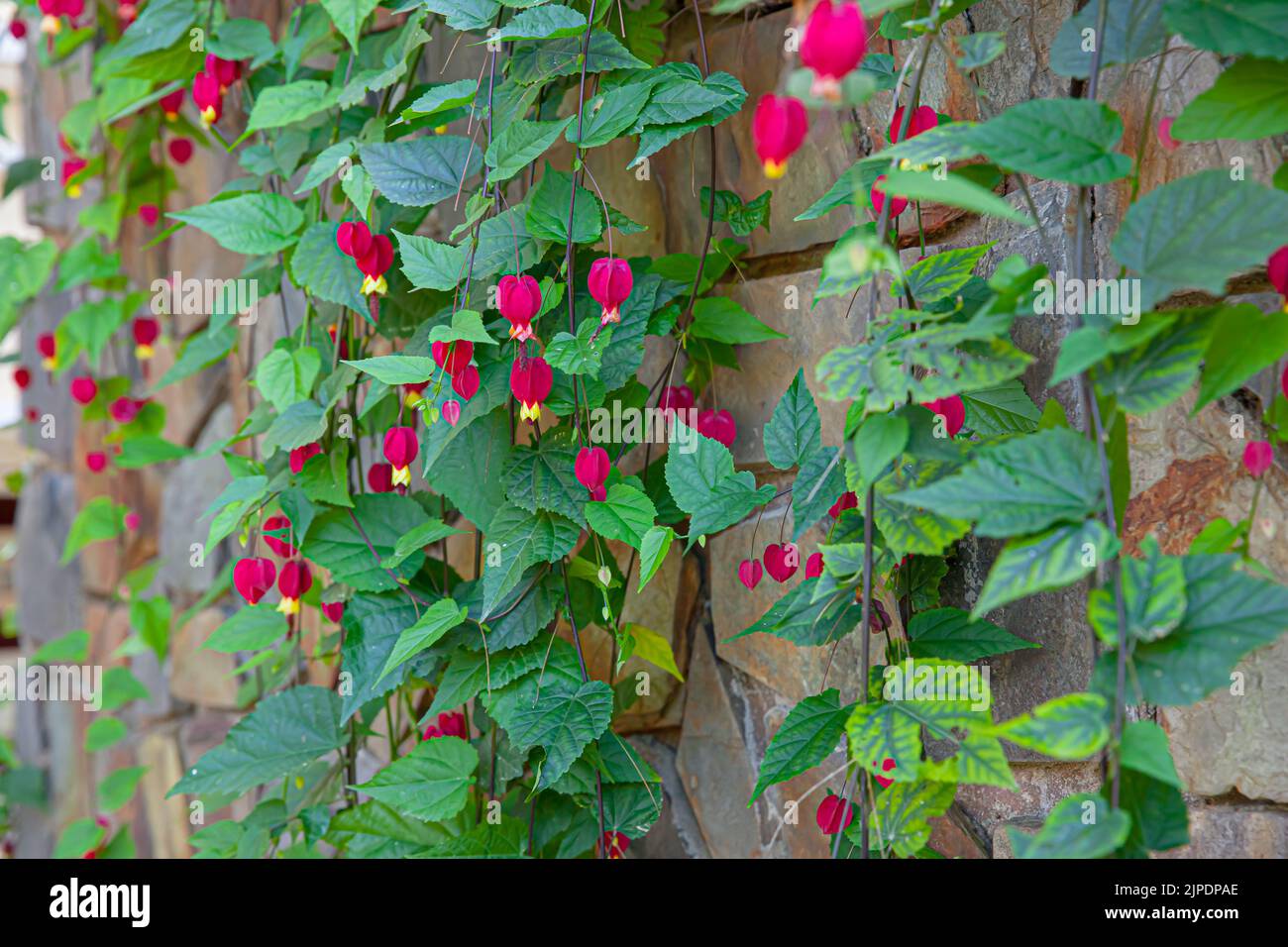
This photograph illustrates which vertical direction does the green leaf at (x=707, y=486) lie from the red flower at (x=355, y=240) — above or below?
below

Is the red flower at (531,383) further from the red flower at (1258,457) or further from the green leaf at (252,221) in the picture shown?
the red flower at (1258,457)

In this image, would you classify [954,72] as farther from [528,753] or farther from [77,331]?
[77,331]

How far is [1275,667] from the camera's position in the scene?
2.64ft

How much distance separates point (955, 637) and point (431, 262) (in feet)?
1.73

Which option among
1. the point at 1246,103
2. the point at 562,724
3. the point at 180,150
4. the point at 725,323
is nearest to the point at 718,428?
the point at 725,323

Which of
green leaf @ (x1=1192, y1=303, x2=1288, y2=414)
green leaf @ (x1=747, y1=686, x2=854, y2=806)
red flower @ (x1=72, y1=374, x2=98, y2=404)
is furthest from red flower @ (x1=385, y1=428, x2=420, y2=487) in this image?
red flower @ (x1=72, y1=374, x2=98, y2=404)

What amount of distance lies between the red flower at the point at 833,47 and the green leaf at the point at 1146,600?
294 millimetres

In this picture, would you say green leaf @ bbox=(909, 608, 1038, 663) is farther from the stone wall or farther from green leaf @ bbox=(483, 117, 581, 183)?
green leaf @ bbox=(483, 117, 581, 183)

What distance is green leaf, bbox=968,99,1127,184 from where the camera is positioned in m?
0.59

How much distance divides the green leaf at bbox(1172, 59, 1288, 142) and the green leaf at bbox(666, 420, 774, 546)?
38 cm

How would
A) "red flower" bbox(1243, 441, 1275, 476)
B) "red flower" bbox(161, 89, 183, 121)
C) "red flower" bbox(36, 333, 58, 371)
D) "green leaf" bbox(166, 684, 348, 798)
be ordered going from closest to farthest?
"red flower" bbox(1243, 441, 1275, 476) < "green leaf" bbox(166, 684, 348, 798) < "red flower" bbox(161, 89, 183, 121) < "red flower" bbox(36, 333, 58, 371)

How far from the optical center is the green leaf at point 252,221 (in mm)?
1069

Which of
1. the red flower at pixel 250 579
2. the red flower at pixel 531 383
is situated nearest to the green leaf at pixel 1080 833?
the red flower at pixel 531 383
